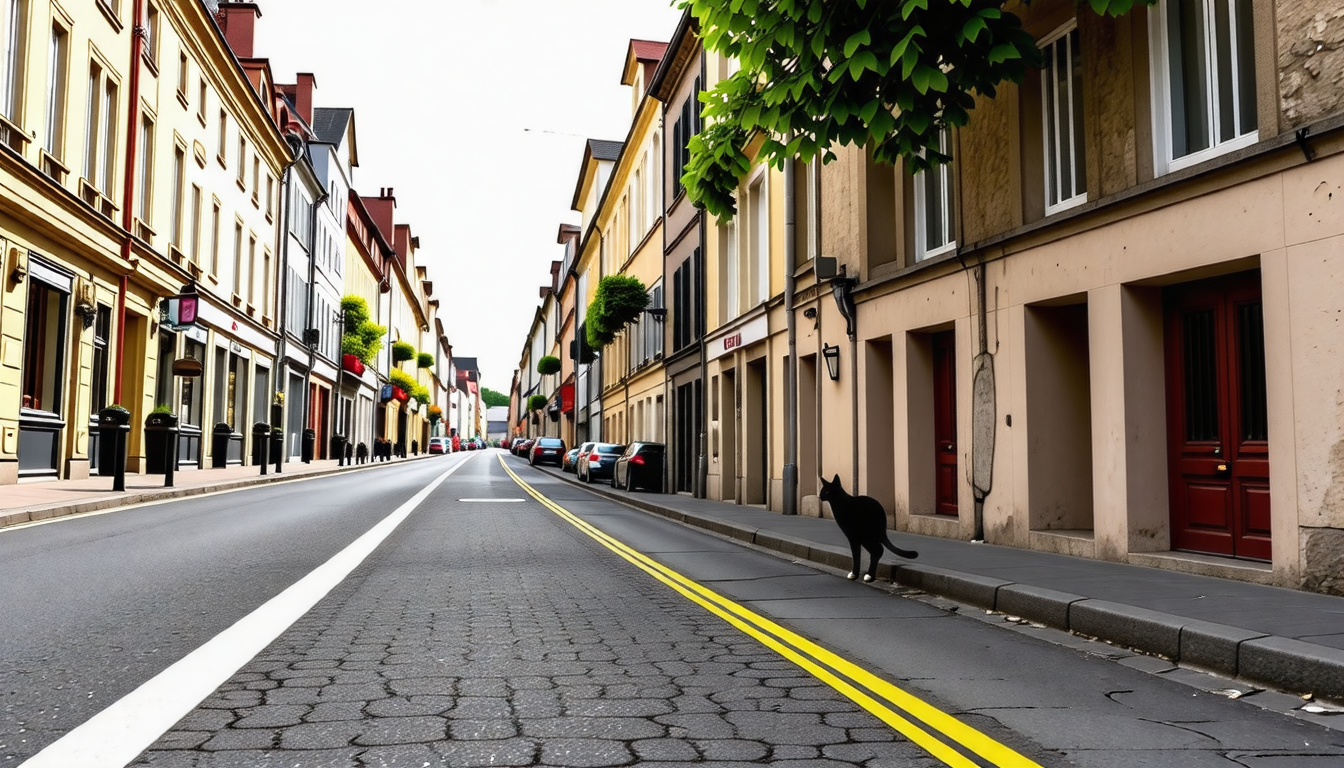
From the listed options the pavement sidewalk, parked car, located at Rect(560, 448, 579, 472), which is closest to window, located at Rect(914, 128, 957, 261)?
the pavement sidewalk

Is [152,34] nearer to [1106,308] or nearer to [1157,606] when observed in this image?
[1106,308]

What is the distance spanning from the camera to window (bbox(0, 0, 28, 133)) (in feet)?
57.9

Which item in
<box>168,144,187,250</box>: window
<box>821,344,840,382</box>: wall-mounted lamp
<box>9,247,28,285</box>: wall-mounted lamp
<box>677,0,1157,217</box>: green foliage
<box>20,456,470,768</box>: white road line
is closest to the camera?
<box>20,456,470,768</box>: white road line

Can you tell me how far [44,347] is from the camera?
2016 centimetres

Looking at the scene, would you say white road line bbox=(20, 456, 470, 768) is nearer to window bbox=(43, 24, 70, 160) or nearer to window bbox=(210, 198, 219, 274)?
window bbox=(43, 24, 70, 160)

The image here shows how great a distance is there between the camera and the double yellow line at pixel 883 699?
355cm

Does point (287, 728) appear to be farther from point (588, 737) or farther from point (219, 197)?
point (219, 197)

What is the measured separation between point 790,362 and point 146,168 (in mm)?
17472

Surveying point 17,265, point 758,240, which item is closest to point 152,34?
point 17,265

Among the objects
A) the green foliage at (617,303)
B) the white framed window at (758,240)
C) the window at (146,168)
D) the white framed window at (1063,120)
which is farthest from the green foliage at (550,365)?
the white framed window at (1063,120)

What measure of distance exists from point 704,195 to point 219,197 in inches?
1017

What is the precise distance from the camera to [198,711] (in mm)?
3902

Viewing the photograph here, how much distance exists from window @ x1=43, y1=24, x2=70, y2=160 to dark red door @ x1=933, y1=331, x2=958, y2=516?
17.0 metres

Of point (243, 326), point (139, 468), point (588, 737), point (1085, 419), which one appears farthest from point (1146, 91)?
point (243, 326)
